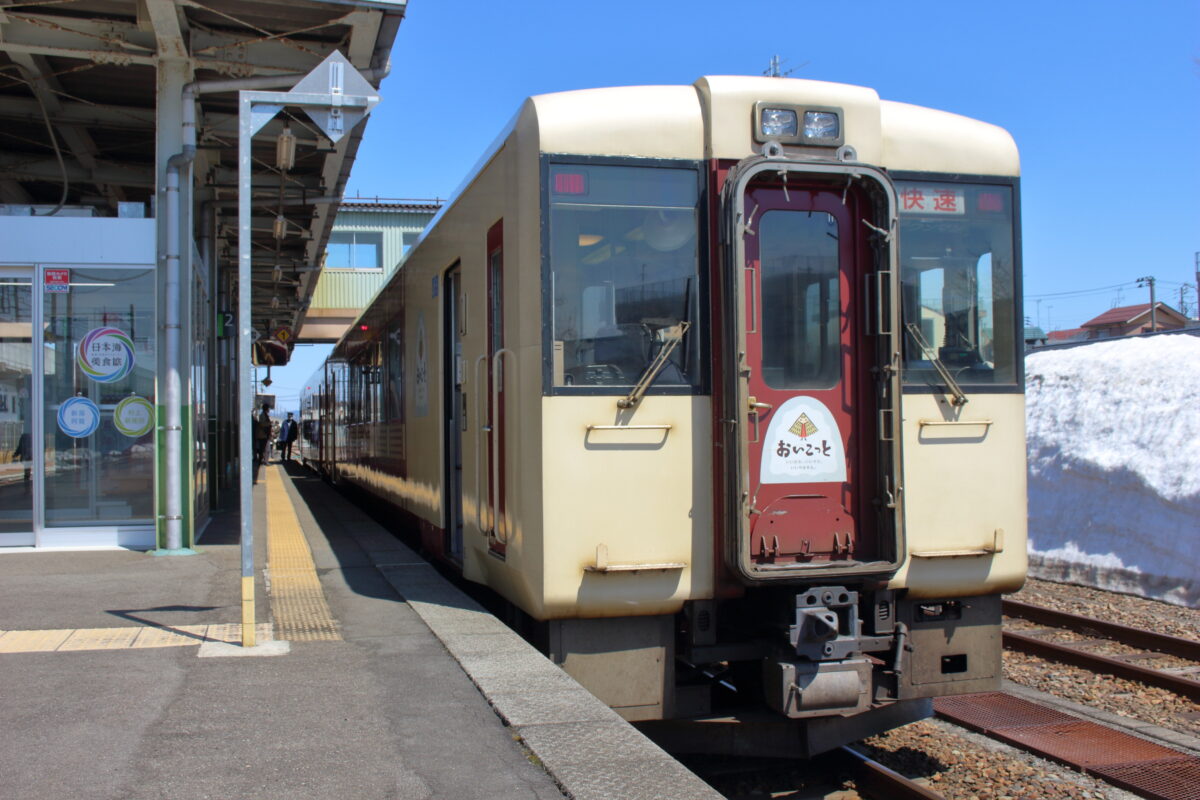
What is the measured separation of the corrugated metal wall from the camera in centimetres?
3247

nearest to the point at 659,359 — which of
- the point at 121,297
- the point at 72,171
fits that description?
the point at 121,297

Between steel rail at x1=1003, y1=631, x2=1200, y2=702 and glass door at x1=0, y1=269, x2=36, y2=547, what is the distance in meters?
8.64

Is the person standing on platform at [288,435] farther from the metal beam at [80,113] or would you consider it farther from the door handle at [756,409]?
the door handle at [756,409]

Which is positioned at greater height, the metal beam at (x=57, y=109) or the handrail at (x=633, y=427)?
the metal beam at (x=57, y=109)

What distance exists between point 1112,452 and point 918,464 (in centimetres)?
882

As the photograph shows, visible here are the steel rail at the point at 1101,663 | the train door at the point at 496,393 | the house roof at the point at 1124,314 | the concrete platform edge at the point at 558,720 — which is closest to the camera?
the concrete platform edge at the point at 558,720

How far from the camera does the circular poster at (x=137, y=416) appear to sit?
9805mm

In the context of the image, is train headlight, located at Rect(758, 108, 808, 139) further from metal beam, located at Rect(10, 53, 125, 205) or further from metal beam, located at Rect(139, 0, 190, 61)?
metal beam, located at Rect(10, 53, 125, 205)

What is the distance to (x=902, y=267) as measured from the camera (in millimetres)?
5465

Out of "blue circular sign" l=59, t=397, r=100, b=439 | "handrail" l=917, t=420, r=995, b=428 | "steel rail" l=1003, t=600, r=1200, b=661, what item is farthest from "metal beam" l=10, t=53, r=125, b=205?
"steel rail" l=1003, t=600, r=1200, b=661

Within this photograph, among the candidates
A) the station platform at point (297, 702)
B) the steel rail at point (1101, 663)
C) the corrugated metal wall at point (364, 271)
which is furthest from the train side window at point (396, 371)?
the corrugated metal wall at point (364, 271)

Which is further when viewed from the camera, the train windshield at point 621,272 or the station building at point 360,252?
the station building at point 360,252

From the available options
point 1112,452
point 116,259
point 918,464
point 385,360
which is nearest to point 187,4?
point 116,259

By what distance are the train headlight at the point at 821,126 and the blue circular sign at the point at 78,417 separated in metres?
7.33
